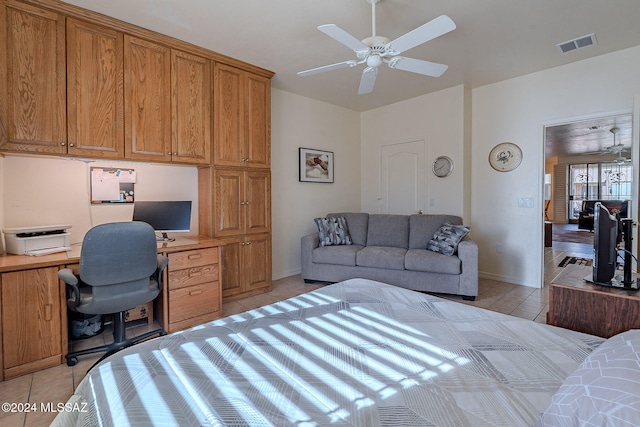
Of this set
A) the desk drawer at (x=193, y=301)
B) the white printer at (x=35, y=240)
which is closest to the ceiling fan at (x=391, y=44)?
the desk drawer at (x=193, y=301)

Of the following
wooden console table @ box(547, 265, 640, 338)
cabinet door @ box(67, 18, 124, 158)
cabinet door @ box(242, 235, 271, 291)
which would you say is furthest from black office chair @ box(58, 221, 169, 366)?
wooden console table @ box(547, 265, 640, 338)

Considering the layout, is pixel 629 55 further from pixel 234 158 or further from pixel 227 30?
pixel 234 158

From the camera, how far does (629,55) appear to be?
3.12 metres

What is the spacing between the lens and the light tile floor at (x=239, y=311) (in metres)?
1.76

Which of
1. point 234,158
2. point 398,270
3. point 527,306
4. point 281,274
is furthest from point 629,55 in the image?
point 281,274

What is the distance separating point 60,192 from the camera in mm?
2596

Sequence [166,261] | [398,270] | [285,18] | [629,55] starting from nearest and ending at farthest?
[166,261] → [285,18] → [629,55] → [398,270]

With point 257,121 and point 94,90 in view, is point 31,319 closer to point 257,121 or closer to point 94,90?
point 94,90

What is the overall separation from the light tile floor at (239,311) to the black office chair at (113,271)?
15 centimetres

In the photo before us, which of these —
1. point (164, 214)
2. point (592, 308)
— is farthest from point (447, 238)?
point (164, 214)

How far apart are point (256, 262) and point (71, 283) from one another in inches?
73.7

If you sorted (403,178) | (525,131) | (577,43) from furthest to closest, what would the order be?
(403,178), (525,131), (577,43)

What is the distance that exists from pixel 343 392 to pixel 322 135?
4.31m

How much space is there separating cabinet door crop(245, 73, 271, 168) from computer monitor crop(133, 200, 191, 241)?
894mm
